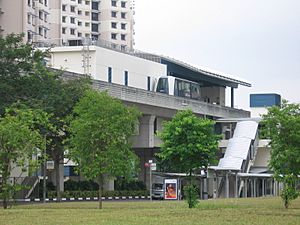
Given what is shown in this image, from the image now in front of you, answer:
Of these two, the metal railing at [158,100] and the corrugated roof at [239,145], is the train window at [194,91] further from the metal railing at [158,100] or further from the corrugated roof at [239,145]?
the corrugated roof at [239,145]

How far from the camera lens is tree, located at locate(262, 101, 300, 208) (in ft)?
139

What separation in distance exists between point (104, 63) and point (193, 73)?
876 inches

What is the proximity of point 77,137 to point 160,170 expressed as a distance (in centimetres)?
3555

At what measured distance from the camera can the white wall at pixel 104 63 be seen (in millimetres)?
83938

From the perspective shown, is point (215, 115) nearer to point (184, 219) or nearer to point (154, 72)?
point (154, 72)

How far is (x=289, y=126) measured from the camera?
140 ft

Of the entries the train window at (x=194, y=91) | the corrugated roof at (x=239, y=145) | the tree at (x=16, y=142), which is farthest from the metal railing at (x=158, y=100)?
the tree at (x=16, y=142)

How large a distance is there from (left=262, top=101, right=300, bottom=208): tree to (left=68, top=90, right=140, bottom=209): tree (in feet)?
24.8

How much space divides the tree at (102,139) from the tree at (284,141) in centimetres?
756

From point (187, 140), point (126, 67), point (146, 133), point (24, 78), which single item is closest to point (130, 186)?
point (146, 133)

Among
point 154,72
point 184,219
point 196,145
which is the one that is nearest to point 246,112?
point 154,72

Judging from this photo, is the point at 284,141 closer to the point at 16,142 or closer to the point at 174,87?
the point at 16,142

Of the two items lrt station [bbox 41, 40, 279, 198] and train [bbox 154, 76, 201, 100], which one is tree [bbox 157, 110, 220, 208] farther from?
train [bbox 154, 76, 201, 100]

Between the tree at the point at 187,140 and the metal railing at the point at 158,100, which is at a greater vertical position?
the metal railing at the point at 158,100
